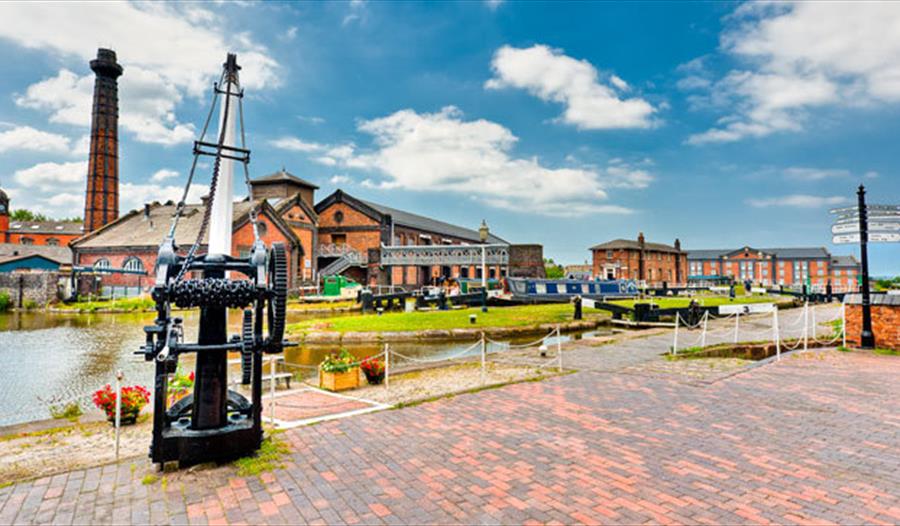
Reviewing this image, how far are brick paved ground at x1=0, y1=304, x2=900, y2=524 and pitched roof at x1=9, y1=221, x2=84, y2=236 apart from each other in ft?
295

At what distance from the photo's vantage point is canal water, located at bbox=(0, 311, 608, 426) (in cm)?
1042

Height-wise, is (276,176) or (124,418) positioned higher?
(276,176)

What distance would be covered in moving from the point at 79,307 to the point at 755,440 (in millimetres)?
42595

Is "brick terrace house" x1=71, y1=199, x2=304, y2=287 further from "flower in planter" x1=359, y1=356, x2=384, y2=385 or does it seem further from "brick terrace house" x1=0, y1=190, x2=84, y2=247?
"brick terrace house" x1=0, y1=190, x2=84, y2=247

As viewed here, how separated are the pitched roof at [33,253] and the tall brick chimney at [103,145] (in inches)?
200

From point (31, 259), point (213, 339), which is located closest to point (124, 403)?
point (213, 339)

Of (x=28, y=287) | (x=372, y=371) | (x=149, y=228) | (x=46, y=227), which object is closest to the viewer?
(x=372, y=371)

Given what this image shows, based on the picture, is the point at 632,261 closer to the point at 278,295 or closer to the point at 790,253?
the point at 790,253

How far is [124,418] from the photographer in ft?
23.4

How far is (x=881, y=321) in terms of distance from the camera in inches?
527

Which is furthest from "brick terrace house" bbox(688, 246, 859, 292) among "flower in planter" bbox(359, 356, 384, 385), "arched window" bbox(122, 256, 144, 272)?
"flower in planter" bbox(359, 356, 384, 385)

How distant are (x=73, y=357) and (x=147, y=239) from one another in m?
29.3

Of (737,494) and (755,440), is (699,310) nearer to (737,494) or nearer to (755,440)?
(755,440)

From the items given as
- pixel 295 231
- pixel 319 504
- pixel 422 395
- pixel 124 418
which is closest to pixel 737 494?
pixel 319 504
